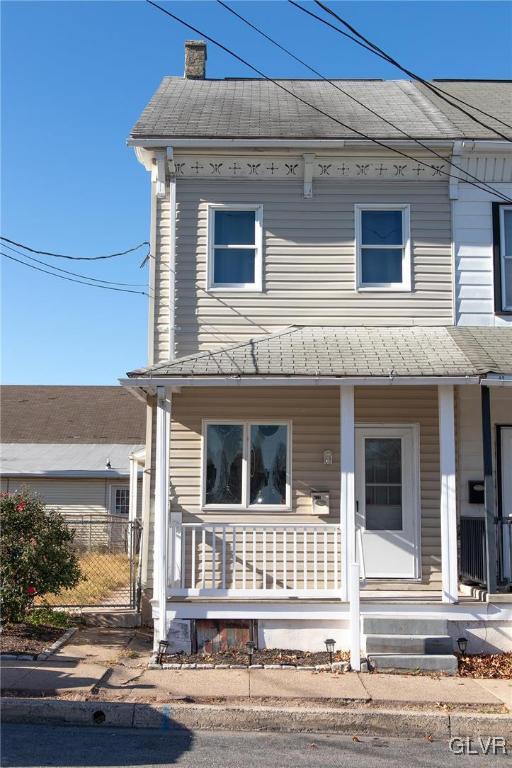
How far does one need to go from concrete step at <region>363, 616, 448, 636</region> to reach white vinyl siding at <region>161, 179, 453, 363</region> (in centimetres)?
428

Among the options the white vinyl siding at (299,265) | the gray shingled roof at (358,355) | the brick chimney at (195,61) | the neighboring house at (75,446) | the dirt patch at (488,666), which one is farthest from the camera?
the neighboring house at (75,446)

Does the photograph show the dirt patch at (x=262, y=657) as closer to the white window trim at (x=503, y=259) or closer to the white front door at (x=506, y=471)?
the white front door at (x=506, y=471)

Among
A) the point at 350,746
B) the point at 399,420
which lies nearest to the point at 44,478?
the point at 399,420

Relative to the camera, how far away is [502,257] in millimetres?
11719

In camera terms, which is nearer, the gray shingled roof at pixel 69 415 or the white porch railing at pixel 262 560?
the white porch railing at pixel 262 560

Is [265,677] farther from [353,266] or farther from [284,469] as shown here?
[353,266]

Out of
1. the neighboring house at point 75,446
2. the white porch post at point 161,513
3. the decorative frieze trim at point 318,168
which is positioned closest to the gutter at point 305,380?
the white porch post at point 161,513

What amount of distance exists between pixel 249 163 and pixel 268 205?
2.23ft

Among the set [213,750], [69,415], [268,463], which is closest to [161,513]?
[268,463]

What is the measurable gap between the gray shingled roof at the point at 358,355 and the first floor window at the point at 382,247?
2.62 ft

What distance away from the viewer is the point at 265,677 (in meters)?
8.48

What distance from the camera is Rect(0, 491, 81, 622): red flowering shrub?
33.1ft

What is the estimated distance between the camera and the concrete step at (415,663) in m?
8.84

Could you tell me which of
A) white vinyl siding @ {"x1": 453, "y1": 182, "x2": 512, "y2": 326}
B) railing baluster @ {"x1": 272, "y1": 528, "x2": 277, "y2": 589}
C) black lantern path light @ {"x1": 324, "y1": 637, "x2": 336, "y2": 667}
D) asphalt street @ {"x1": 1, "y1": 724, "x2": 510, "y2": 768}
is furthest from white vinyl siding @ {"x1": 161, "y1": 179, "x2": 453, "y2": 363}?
asphalt street @ {"x1": 1, "y1": 724, "x2": 510, "y2": 768}
